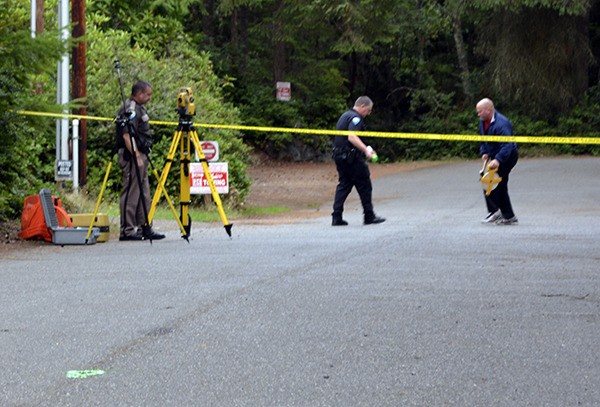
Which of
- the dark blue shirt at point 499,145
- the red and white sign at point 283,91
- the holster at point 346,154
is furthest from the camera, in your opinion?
the red and white sign at point 283,91

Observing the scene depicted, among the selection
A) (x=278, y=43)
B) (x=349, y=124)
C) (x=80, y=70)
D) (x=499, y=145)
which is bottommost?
(x=499, y=145)

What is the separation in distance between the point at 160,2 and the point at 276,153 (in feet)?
34.7

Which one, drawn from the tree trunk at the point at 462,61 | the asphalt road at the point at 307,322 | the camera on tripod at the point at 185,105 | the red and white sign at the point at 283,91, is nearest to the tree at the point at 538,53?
the tree trunk at the point at 462,61

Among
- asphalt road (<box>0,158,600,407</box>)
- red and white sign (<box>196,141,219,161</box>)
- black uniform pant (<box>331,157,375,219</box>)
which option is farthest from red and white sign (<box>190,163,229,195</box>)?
asphalt road (<box>0,158,600,407</box>)

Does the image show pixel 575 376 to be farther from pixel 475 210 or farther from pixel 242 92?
pixel 242 92

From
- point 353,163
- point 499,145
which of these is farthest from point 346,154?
point 499,145

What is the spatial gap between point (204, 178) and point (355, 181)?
4.43 m

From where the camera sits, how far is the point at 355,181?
1788 cm

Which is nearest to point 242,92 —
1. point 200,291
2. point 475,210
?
point 475,210

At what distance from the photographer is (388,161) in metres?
46.3

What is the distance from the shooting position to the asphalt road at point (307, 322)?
6590mm

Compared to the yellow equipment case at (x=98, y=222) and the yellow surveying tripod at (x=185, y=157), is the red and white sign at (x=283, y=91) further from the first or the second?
the yellow surveying tripod at (x=185, y=157)

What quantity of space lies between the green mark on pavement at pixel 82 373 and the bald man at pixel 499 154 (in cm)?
1052

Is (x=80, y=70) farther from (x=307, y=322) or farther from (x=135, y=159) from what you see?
(x=307, y=322)
